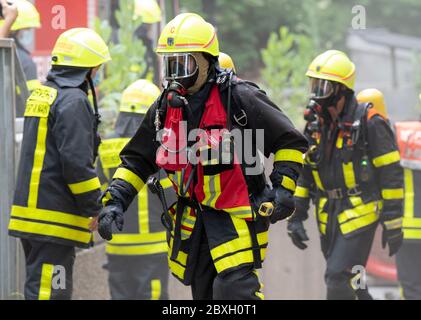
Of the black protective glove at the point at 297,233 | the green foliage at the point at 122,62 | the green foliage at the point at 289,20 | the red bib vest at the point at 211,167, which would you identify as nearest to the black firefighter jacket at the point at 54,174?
the red bib vest at the point at 211,167

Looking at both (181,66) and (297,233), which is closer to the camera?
(181,66)

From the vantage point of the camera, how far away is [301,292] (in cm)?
900

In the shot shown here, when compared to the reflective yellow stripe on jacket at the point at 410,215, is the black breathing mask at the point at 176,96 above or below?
above

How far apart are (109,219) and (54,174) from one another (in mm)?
1035

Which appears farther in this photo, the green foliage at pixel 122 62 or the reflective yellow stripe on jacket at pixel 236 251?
the green foliage at pixel 122 62

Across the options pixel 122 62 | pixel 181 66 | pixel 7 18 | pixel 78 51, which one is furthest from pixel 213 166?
pixel 122 62

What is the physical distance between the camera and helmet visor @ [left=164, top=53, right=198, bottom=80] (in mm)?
5066

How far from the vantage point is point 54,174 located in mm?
6008

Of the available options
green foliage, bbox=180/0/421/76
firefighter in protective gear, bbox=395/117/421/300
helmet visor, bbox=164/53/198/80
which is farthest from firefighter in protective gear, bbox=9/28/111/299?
green foliage, bbox=180/0/421/76

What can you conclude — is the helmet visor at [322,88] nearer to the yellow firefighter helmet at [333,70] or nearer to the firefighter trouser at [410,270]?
the yellow firefighter helmet at [333,70]

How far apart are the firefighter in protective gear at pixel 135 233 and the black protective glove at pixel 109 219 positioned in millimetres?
1794

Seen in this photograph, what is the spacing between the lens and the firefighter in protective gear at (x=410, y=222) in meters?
7.50

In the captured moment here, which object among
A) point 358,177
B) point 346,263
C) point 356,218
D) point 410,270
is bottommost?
point 410,270

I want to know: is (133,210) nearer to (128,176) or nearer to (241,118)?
(128,176)
